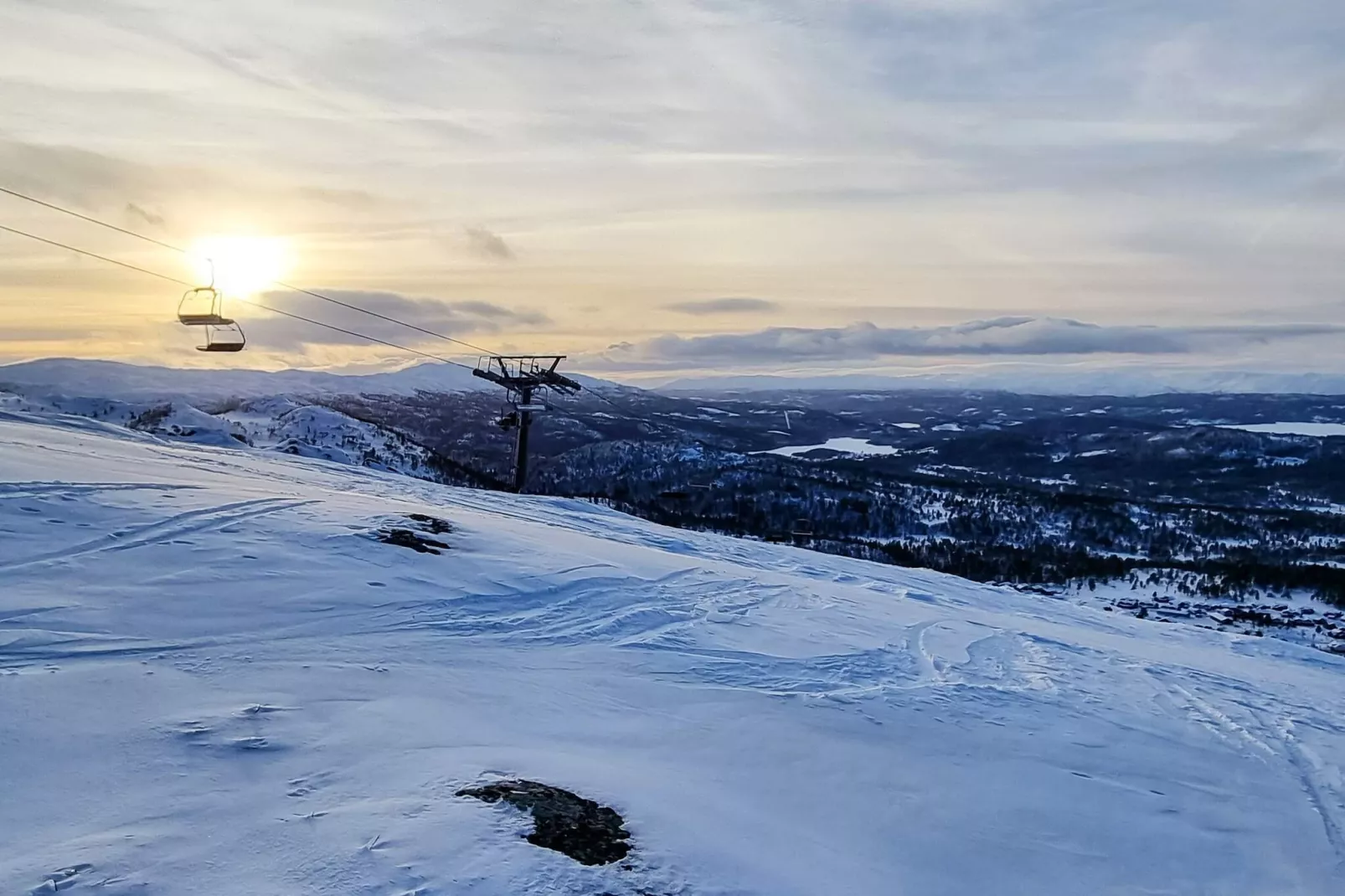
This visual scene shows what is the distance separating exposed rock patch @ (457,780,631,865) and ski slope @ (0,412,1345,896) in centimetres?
16

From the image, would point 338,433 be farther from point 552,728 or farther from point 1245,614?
point 552,728

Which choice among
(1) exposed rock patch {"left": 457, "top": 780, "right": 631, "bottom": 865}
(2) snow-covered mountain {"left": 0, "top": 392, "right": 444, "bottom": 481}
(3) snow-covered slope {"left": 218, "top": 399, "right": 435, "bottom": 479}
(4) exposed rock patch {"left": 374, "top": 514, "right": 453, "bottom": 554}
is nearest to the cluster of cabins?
(4) exposed rock patch {"left": 374, "top": 514, "right": 453, "bottom": 554}

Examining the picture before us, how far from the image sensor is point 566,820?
24.4 ft

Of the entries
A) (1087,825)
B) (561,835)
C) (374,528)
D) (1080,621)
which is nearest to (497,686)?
(561,835)

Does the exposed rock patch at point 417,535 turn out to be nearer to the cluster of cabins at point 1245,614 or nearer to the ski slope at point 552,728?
the ski slope at point 552,728

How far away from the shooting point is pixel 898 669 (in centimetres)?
1455

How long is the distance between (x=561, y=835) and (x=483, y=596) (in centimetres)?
830

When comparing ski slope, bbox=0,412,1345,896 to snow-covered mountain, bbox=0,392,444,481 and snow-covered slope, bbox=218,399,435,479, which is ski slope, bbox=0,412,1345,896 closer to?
snow-covered mountain, bbox=0,392,444,481

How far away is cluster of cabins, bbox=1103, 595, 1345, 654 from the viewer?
67750 mm

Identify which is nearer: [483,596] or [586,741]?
[586,741]

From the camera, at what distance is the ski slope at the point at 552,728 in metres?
6.79

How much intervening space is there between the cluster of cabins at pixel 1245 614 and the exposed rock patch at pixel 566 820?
215ft

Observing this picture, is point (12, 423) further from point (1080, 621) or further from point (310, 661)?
point (1080, 621)

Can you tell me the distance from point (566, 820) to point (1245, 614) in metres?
80.8
